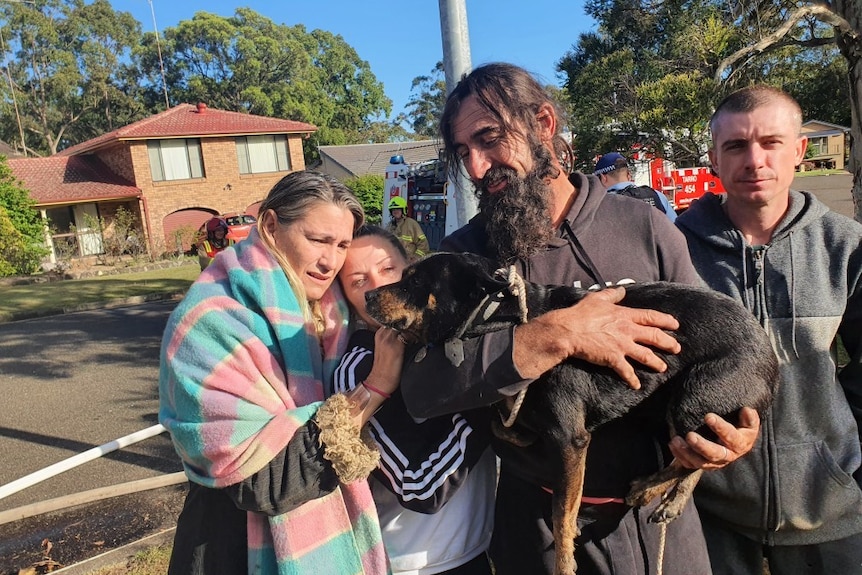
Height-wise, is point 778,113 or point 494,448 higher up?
point 778,113

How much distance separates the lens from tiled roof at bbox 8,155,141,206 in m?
29.1

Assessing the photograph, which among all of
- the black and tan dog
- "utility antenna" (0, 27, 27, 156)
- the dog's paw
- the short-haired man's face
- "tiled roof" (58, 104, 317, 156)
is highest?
"utility antenna" (0, 27, 27, 156)

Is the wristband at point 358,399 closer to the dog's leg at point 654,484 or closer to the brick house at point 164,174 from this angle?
the dog's leg at point 654,484

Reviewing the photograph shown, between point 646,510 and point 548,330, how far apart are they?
83 cm

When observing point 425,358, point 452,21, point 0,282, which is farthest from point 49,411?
point 0,282

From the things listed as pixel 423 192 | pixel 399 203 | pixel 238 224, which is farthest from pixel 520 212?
pixel 238 224

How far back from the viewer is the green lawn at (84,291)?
15.6m

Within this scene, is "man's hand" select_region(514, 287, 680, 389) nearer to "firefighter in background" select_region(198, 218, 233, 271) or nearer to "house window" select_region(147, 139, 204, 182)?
"firefighter in background" select_region(198, 218, 233, 271)

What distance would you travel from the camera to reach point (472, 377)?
1798 mm

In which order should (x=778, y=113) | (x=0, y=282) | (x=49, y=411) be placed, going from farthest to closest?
(x=0, y=282) → (x=49, y=411) → (x=778, y=113)

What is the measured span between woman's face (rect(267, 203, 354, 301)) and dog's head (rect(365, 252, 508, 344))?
0.74 feet

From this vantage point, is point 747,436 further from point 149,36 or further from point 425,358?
point 149,36

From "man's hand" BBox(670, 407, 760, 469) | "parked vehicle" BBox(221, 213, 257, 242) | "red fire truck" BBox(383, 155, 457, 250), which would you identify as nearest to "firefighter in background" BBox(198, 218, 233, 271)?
"parked vehicle" BBox(221, 213, 257, 242)

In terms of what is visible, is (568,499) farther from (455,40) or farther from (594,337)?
(455,40)
